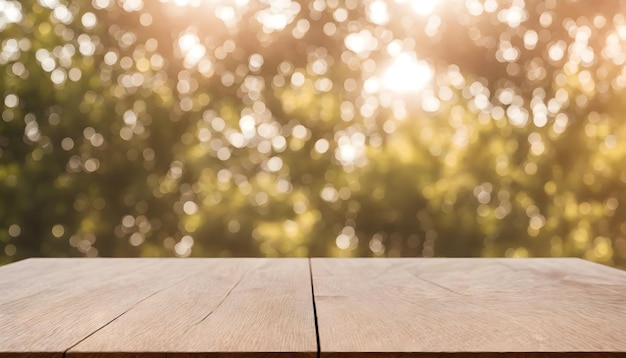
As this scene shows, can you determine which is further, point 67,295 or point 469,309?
point 67,295

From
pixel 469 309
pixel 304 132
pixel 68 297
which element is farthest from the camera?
pixel 304 132

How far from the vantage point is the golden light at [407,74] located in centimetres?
452

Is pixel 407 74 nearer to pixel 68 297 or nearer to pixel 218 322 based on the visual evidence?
pixel 68 297

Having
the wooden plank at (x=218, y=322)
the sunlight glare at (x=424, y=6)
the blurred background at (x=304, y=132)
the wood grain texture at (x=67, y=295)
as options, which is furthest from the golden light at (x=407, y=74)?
the wooden plank at (x=218, y=322)

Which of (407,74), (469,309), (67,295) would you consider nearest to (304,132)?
(407,74)

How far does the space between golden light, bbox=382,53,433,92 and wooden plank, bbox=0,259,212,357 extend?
8.66 feet

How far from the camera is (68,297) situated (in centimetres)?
134

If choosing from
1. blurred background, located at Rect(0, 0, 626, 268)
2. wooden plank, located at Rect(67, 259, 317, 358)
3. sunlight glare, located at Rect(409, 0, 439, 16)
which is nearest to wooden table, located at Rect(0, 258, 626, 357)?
wooden plank, located at Rect(67, 259, 317, 358)

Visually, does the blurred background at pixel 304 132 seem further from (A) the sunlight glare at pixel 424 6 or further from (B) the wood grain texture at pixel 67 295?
(B) the wood grain texture at pixel 67 295

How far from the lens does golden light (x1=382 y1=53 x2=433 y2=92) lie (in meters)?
4.52

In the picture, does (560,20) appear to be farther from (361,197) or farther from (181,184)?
(181,184)

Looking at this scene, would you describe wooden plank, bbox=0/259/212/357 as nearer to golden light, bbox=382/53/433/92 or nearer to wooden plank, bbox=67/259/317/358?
wooden plank, bbox=67/259/317/358

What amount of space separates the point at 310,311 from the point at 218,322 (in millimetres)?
165

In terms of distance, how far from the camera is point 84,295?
1.37 meters
